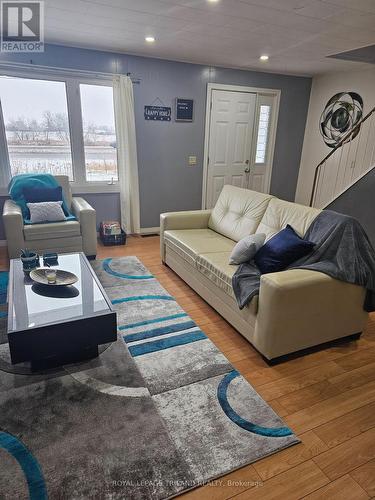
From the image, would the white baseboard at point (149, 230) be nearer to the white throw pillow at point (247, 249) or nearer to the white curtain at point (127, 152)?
the white curtain at point (127, 152)

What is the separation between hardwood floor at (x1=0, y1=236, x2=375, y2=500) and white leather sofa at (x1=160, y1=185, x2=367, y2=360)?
12 cm

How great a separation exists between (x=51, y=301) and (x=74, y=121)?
2.98 m

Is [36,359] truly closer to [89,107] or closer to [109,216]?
[109,216]

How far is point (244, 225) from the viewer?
3.19 m

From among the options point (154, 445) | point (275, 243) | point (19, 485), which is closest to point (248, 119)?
point (275, 243)

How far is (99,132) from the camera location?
14.5ft

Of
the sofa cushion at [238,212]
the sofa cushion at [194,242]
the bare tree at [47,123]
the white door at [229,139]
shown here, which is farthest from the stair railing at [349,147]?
the bare tree at [47,123]

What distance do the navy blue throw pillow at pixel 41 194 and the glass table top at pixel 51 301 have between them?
4.61 ft

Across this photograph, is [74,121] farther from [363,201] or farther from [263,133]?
[363,201]

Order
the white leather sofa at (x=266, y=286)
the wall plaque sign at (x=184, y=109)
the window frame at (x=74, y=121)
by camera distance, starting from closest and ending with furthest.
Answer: the white leather sofa at (x=266, y=286) → the window frame at (x=74, y=121) → the wall plaque sign at (x=184, y=109)

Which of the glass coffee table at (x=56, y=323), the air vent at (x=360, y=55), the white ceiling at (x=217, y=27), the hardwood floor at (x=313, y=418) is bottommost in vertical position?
the hardwood floor at (x=313, y=418)

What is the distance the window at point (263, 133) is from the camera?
5.33 metres

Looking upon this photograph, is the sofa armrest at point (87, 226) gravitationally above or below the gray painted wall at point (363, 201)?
below

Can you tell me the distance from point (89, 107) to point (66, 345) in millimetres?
3501
